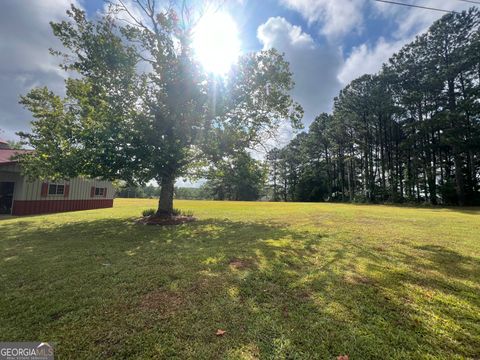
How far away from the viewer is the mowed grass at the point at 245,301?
2312mm

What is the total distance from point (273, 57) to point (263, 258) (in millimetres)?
10110

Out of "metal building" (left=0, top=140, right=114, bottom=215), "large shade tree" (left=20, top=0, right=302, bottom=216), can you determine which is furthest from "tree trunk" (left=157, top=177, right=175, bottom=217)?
"metal building" (left=0, top=140, right=114, bottom=215)

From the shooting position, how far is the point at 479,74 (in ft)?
78.8

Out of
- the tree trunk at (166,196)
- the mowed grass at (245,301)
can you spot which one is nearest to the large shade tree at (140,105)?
the tree trunk at (166,196)

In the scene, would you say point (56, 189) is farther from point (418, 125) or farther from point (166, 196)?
point (418, 125)

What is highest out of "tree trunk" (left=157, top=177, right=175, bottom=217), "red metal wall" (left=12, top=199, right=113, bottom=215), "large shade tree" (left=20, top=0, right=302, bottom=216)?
"large shade tree" (left=20, top=0, right=302, bottom=216)

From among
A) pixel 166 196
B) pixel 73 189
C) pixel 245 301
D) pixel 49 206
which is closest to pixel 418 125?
pixel 166 196

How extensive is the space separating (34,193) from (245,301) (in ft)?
59.9

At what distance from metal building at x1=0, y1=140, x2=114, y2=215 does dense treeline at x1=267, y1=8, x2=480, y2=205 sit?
15.8 metres

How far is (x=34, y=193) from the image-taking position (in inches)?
595

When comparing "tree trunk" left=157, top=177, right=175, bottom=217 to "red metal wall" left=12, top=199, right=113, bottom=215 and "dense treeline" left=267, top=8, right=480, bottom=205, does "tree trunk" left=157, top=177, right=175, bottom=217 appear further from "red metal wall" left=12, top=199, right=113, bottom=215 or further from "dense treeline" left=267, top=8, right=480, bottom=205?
"red metal wall" left=12, top=199, right=113, bottom=215

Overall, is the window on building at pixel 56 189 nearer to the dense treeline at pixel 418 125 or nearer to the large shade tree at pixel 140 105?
the large shade tree at pixel 140 105

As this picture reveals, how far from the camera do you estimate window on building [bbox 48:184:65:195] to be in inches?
632

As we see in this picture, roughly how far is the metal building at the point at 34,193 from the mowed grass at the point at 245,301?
1145 centimetres
